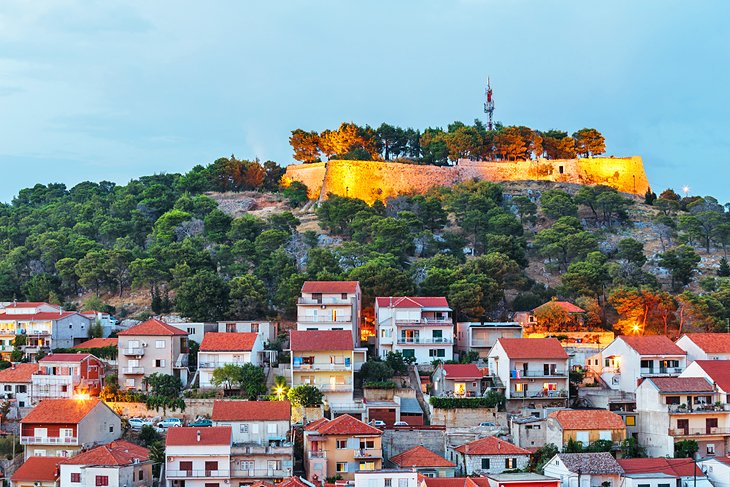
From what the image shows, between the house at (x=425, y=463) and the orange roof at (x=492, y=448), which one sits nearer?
the house at (x=425, y=463)

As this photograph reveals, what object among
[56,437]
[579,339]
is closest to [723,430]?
[579,339]

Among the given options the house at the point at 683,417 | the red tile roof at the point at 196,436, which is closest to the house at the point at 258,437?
the red tile roof at the point at 196,436

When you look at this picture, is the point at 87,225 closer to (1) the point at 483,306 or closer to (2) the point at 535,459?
(1) the point at 483,306

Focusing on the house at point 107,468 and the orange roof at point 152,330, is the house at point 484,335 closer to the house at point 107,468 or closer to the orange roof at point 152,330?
the orange roof at point 152,330

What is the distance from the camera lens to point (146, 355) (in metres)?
50.6

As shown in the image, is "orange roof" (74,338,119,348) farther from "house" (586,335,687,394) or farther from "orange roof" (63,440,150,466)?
"house" (586,335,687,394)

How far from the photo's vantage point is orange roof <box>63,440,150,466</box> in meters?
39.2

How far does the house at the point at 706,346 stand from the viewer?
5044 cm

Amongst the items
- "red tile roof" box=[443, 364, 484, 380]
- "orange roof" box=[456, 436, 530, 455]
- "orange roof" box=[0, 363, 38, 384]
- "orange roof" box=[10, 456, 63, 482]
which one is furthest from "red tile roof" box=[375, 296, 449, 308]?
"orange roof" box=[10, 456, 63, 482]

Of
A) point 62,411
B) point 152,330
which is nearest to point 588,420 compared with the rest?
point 152,330

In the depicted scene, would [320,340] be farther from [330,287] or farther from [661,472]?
[661,472]

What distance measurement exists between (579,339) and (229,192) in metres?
50.7

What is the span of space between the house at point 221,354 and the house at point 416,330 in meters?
8.02

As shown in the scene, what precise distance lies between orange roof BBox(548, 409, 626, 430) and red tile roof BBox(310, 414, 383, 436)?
26.0 feet
